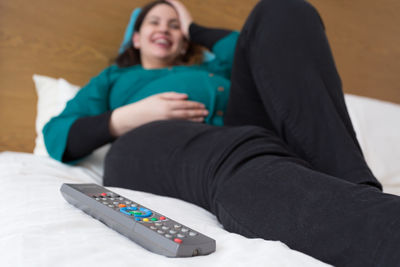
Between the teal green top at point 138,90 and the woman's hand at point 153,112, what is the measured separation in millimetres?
78

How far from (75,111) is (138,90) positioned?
19cm

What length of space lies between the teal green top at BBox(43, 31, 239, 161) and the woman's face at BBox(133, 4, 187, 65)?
9 centimetres

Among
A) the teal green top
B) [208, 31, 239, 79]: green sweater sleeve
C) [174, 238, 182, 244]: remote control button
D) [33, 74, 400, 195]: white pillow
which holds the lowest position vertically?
[33, 74, 400, 195]: white pillow

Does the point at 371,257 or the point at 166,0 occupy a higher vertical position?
the point at 166,0

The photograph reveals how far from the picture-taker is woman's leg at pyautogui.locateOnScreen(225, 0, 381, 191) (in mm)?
604

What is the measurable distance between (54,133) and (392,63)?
5.56 feet

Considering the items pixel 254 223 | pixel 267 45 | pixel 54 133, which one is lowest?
pixel 54 133

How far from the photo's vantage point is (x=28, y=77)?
1269mm

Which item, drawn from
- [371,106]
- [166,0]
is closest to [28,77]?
[166,0]

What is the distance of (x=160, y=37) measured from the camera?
1.26m

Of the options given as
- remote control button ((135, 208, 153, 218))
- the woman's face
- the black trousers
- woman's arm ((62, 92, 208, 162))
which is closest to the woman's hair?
the woman's face

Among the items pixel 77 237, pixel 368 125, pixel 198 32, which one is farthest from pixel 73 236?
pixel 368 125

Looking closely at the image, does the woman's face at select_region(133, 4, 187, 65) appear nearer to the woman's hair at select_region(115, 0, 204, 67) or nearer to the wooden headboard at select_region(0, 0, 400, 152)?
the woman's hair at select_region(115, 0, 204, 67)

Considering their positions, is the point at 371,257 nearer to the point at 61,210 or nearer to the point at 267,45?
the point at 61,210
